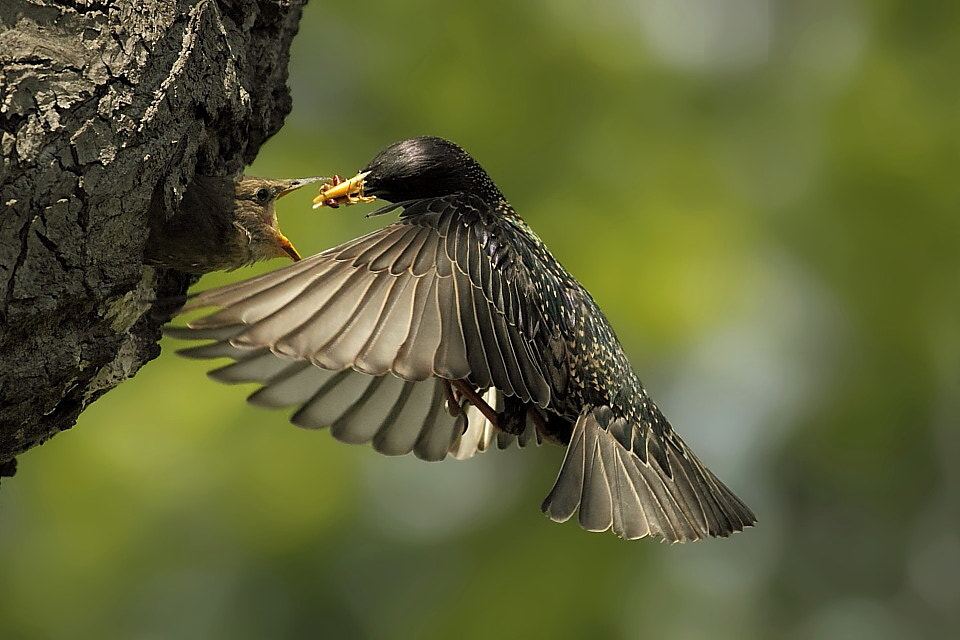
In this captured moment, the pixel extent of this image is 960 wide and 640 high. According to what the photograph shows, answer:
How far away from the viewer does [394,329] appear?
2.98m

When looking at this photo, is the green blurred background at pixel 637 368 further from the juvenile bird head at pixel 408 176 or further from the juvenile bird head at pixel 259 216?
the juvenile bird head at pixel 259 216

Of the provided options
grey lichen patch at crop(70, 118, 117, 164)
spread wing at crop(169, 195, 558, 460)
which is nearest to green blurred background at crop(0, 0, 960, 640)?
spread wing at crop(169, 195, 558, 460)

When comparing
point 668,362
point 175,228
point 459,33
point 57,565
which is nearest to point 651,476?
point 175,228

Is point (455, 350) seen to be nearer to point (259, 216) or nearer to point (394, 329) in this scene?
point (394, 329)

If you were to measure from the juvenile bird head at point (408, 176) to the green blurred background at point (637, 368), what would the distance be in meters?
3.17

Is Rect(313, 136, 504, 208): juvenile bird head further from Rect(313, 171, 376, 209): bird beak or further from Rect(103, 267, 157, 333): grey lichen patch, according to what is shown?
Rect(103, 267, 157, 333): grey lichen patch

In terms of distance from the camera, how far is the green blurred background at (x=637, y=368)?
295 inches

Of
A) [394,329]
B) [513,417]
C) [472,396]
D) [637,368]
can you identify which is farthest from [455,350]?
[637,368]

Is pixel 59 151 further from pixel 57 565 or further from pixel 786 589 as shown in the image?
pixel 786 589

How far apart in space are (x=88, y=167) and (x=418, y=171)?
4.21 feet

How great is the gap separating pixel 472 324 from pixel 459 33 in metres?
6.13

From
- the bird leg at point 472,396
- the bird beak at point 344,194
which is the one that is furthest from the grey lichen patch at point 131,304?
the bird leg at point 472,396

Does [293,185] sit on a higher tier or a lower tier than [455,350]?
higher

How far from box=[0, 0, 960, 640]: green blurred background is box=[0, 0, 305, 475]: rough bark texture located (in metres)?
3.92
